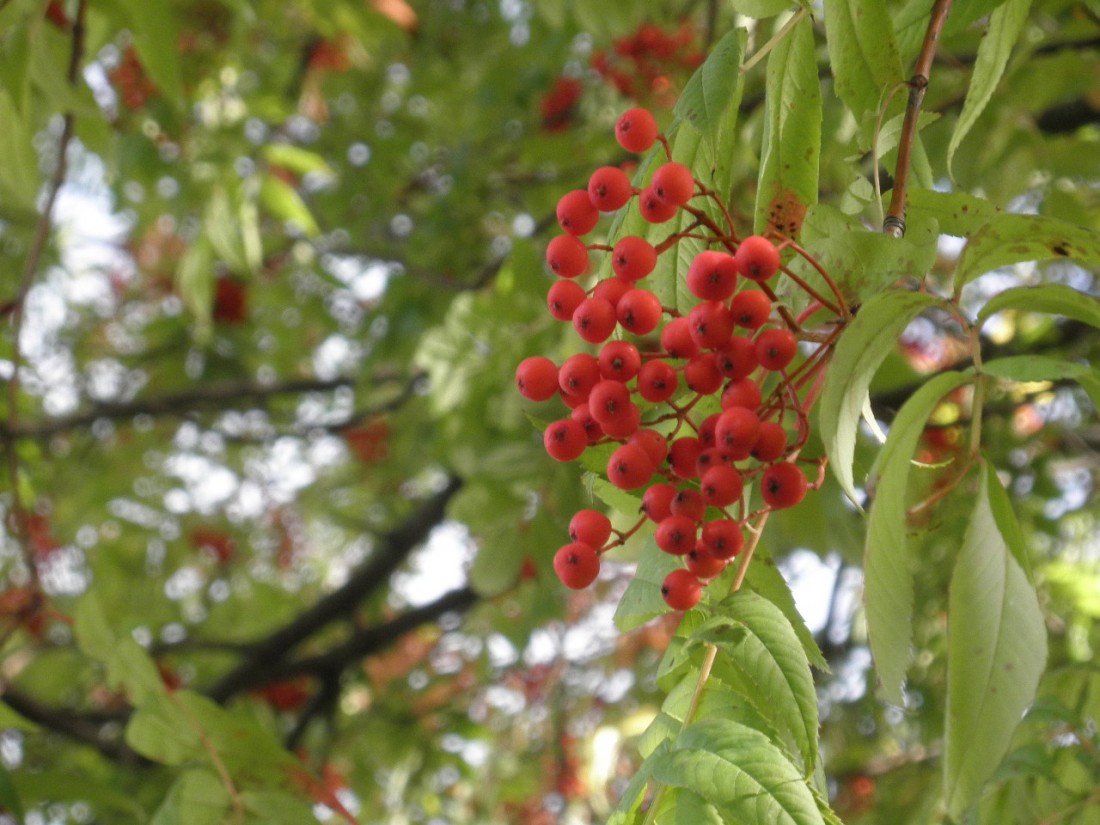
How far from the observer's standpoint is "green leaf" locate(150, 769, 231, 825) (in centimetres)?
133

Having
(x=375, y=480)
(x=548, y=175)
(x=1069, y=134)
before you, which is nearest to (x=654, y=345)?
(x=1069, y=134)

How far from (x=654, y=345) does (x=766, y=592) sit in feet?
3.08

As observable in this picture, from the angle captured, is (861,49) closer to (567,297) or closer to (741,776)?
(567,297)

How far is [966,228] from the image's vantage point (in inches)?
35.9

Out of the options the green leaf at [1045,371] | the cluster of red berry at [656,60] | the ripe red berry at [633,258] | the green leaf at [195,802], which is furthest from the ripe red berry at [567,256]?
the cluster of red berry at [656,60]

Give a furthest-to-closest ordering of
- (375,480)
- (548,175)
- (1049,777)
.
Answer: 1. (375,480)
2. (548,175)
3. (1049,777)

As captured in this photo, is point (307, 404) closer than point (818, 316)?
No

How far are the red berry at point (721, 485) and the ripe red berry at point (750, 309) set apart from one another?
123mm

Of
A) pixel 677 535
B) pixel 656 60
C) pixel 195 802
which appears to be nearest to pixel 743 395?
pixel 677 535

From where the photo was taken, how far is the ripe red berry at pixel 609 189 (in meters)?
1.04

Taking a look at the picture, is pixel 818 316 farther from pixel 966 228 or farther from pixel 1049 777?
pixel 1049 777

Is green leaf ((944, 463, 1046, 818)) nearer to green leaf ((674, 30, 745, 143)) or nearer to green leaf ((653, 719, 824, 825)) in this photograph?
green leaf ((653, 719, 824, 825))

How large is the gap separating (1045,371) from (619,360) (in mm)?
353

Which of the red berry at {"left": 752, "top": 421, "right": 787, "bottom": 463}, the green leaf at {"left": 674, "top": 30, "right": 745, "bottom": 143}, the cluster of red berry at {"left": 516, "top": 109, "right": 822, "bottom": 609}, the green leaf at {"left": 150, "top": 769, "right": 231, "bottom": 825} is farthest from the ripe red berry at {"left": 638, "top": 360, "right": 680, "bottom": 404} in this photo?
the green leaf at {"left": 150, "top": 769, "right": 231, "bottom": 825}
